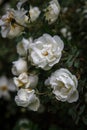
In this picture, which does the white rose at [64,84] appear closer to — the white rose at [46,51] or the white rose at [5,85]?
the white rose at [46,51]

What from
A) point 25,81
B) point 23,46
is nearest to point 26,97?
point 25,81

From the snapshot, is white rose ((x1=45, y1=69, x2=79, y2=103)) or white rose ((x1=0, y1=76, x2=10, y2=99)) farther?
white rose ((x1=0, y1=76, x2=10, y2=99))

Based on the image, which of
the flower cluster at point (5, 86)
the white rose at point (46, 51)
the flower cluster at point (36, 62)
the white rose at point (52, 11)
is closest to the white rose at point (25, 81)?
the flower cluster at point (36, 62)

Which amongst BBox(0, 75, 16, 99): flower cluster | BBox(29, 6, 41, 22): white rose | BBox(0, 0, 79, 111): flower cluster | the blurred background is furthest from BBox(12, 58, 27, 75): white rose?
BBox(0, 75, 16, 99): flower cluster

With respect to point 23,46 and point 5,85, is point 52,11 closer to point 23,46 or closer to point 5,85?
point 23,46

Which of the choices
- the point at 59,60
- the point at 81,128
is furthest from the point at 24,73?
the point at 81,128

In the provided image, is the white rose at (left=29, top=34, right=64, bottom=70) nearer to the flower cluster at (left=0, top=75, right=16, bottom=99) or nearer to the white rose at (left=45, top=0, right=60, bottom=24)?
the white rose at (left=45, top=0, right=60, bottom=24)

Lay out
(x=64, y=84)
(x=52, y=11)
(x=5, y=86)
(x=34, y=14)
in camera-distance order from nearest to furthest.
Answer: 1. (x=64, y=84)
2. (x=52, y=11)
3. (x=34, y=14)
4. (x=5, y=86)

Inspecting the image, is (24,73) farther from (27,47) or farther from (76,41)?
(76,41)

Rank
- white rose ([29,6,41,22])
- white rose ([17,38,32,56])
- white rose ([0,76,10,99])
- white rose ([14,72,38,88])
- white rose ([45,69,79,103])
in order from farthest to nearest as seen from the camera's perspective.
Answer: white rose ([0,76,10,99]) → white rose ([29,6,41,22]) → white rose ([17,38,32,56]) → white rose ([14,72,38,88]) → white rose ([45,69,79,103])
